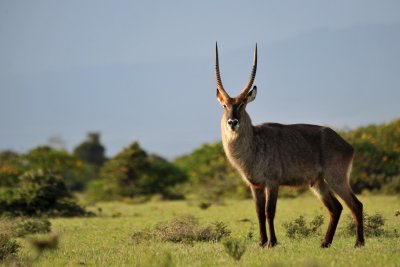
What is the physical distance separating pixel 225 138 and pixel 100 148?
49.5 m

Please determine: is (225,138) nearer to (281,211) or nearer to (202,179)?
(281,211)

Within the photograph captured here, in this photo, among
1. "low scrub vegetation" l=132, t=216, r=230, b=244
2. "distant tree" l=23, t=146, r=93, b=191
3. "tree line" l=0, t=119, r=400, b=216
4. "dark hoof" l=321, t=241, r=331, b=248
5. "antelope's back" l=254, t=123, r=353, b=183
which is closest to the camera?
"dark hoof" l=321, t=241, r=331, b=248

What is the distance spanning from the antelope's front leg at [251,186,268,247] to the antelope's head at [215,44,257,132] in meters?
1.10

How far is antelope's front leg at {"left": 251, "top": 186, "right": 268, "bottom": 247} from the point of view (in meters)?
10.4

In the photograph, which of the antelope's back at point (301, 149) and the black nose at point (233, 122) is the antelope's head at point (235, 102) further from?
the antelope's back at point (301, 149)

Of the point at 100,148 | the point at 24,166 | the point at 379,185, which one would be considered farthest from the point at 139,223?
the point at 100,148

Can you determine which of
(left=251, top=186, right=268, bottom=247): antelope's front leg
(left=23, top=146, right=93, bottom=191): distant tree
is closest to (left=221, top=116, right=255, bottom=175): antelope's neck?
(left=251, top=186, right=268, bottom=247): antelope's front leg

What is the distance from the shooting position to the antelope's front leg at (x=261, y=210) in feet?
34.1

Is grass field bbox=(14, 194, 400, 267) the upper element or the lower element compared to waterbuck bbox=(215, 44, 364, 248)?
lower

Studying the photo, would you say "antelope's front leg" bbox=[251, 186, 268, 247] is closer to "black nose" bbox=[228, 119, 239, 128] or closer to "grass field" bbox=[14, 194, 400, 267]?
"grass field" bbox=[14, 194, 400, 267]

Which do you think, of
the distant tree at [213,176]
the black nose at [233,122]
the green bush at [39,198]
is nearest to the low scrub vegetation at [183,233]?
the black nose at [233,122]

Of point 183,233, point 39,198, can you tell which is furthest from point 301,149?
point 39,198

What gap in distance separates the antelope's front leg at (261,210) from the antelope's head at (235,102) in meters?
1.10

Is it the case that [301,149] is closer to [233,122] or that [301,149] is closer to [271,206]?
[271,206]
